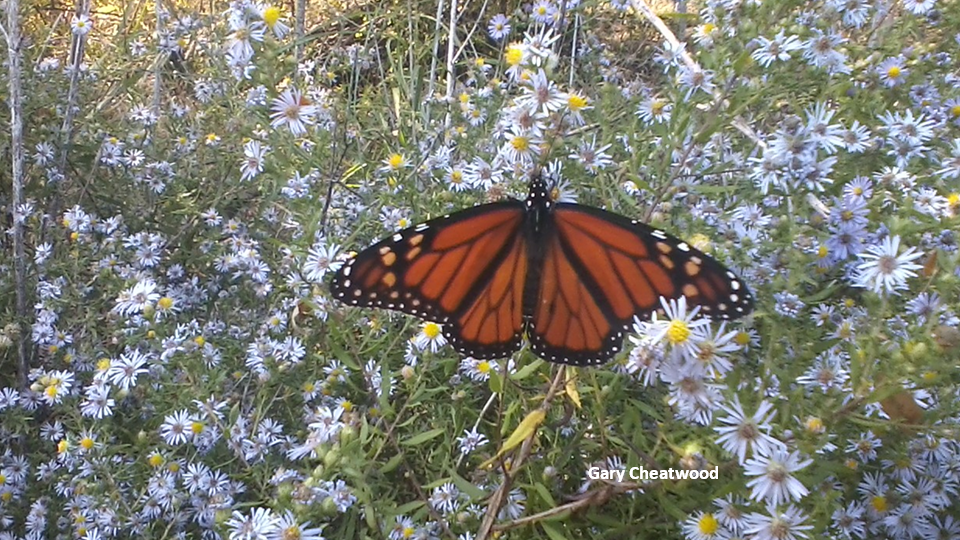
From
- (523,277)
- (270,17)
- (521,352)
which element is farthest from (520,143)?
(270,17)

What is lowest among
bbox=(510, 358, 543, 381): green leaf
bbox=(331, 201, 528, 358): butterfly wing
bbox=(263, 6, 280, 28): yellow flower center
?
bbox=(510, 358, 543, 381): green leaf

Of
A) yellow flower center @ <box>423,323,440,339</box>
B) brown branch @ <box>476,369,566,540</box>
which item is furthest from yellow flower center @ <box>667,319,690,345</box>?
yellow flower center @ <box>423,323,440,339</box>

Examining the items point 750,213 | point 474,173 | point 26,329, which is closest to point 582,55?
point 474,173

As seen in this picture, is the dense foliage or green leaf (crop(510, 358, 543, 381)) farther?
green leaf (crop(510, 358, 543, 381))

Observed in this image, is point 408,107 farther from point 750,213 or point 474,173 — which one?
point 750,213

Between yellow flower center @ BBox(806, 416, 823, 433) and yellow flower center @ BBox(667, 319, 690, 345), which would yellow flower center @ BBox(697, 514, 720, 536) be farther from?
yellow flower center @ BBox(667, 319, 690, 345)

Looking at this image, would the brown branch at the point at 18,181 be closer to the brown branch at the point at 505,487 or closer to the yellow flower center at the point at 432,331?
the yellow flower center at the point at 432,331
